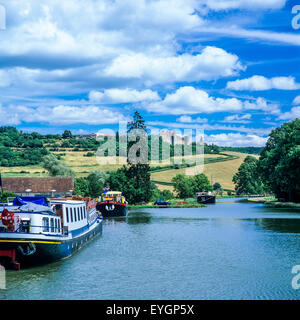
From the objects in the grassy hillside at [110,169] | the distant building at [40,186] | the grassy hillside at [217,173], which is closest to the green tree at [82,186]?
the distant building at [40,186]

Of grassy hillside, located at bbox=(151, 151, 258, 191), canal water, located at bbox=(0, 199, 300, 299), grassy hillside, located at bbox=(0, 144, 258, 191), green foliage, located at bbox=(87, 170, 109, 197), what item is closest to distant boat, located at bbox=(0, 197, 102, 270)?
canal water, located at bbox=(0, 199, 300, 299)

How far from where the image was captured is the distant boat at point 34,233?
25.4m

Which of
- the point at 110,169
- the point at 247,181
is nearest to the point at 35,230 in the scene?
the point at 110,169

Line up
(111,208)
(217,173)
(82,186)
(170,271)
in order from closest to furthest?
1. (170,271)
2. (111,208)
3. (82,186)
4. (217,173)

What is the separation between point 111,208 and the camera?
234ft

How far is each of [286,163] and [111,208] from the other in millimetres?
34364

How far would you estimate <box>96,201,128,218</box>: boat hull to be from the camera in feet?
234

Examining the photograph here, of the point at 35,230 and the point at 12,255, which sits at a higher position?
the point at 35,230

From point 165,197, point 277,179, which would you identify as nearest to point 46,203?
point 277,179

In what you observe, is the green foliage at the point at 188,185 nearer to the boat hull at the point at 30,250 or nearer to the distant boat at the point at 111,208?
the distant boat at the point at 111,208

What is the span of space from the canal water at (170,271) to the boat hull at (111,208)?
28978mm

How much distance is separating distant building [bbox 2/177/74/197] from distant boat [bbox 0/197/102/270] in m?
59.0

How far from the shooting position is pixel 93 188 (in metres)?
107

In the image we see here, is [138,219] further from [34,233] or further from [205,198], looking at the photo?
[205,198]
